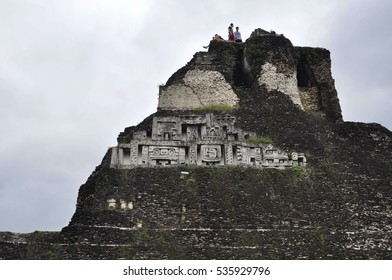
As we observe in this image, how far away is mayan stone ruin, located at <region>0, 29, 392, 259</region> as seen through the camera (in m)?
11.3

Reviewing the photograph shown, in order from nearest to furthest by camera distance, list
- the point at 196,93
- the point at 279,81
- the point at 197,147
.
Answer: the point at 197,147 < the point at 196,93 < the point at 279,81

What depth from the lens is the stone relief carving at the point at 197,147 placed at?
1363cm

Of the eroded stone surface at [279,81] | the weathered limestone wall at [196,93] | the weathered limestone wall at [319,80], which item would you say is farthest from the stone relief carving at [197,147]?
the weathered limestone wall at [319,80]

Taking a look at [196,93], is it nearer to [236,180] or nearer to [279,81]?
[279,81]

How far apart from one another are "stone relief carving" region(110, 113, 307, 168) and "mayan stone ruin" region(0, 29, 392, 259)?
27 mm

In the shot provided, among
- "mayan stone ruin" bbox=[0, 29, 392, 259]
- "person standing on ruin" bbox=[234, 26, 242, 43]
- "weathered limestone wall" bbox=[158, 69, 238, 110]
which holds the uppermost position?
"person standing on ruin" bbox=[234, 26, 242, 43]

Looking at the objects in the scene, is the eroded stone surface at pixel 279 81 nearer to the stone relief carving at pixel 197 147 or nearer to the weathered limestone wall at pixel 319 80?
the weathered limestone wall at pixel 319 80

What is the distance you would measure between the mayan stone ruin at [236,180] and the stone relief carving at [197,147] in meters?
0.03

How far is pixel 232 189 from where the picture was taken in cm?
1288

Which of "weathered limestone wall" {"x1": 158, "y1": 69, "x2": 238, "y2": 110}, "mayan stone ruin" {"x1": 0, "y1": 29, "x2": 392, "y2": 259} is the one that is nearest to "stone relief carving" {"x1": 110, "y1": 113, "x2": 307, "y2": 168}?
"mayan stone ruin" {"x1": 0, "y1": 29, "x2": 392, "y2": 259}

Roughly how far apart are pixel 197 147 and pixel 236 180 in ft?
4.43

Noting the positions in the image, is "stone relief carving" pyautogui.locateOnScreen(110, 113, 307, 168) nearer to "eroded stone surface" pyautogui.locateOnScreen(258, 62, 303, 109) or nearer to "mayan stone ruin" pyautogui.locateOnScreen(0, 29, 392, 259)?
"mayan stone ruin" pyautogui.locateOnScreen(0, 29, 392, 259)

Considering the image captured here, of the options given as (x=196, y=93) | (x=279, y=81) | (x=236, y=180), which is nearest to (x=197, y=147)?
(x=236, y=180)

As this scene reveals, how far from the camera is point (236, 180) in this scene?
13164mm
